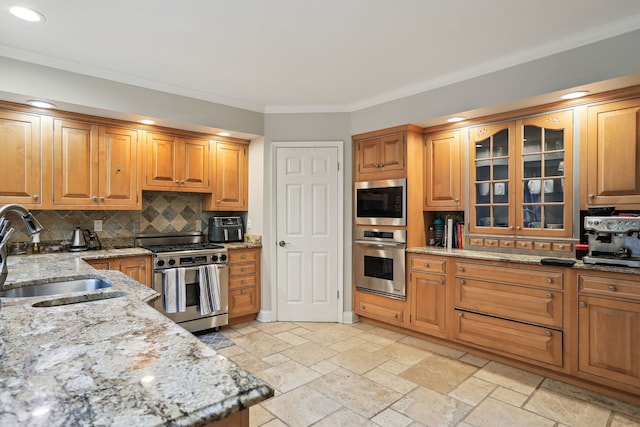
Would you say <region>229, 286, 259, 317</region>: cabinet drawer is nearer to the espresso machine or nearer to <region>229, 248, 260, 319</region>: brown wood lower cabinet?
<region>229, 248, 260, 319</region>: brown wood lower cabinet

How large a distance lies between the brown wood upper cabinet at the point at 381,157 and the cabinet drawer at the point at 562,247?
1.48 m

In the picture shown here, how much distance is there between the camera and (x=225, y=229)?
432 centimetres

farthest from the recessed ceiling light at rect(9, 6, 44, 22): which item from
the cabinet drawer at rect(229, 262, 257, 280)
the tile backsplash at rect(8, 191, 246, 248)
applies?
the cabinet drawer at rect(229, 262, 257, 280)

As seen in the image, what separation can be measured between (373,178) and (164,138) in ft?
7.55

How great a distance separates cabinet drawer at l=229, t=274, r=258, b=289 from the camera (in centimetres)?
404

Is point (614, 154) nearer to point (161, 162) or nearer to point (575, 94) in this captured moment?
point (575, 94)

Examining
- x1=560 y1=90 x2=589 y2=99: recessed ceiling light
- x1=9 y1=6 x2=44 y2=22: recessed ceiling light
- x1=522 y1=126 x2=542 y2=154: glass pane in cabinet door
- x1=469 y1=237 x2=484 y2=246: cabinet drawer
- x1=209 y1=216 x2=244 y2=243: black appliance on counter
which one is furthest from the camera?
x1=209 y1=216 x2=244 y2=243: black appliance on counter

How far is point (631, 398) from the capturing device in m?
2.44

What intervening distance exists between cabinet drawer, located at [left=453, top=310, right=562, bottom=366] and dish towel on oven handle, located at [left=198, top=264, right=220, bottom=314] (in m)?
2.42

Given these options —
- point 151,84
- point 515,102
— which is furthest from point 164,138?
point 515,102

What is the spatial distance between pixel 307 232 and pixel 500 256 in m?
2.05

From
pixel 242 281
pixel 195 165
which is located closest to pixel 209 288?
pixel 242 281

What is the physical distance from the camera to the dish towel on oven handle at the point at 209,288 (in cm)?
372

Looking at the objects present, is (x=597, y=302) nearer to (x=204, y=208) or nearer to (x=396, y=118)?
(x=396, y=118)
